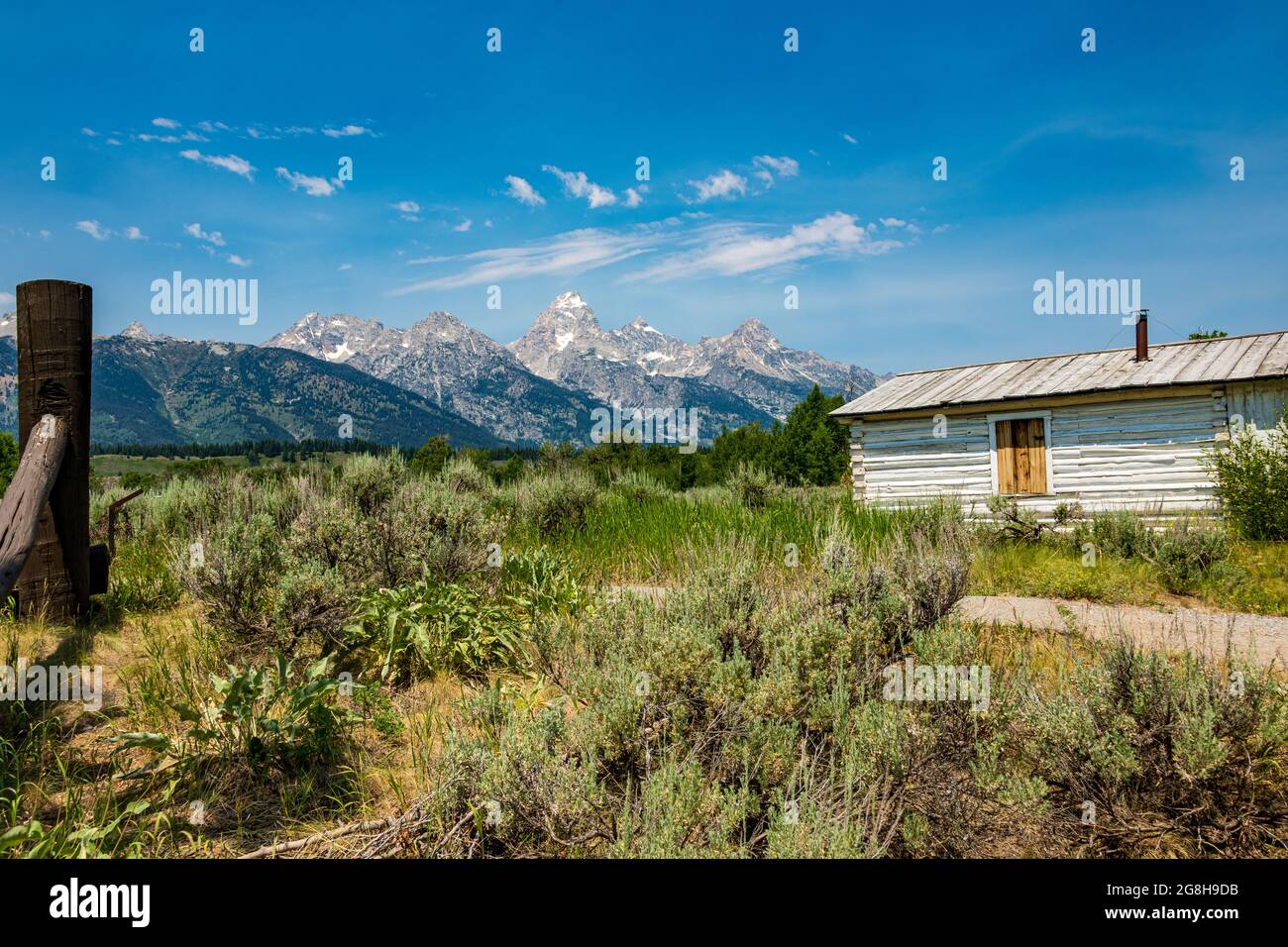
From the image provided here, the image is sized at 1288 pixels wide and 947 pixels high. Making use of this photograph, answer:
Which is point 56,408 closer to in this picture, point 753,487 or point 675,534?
point 675,534

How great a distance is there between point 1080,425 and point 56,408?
17628mm

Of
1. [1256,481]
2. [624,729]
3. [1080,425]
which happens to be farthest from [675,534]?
[1080,425]

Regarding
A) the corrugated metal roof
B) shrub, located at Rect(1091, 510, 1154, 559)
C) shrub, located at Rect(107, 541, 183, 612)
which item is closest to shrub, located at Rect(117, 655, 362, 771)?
shrub, located at Rect(107, 541, 183, 612)

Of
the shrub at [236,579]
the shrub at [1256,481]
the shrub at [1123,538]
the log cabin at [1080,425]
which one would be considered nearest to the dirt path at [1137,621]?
the shrub at [1123,538]

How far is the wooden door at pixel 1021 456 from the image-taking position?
1552 centimetres

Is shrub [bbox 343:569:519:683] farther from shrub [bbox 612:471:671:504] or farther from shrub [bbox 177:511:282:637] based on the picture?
shrub [bbox 612:471:671:504]

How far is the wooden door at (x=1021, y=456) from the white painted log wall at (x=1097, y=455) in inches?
9.2

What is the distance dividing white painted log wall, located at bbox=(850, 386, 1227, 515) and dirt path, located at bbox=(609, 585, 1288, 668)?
5832mm

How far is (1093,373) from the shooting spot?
50.4ft

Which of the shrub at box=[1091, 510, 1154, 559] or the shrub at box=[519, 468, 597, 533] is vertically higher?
the shrub at box=[519, 468, 597, 533]

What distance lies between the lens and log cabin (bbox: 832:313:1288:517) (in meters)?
13.7
